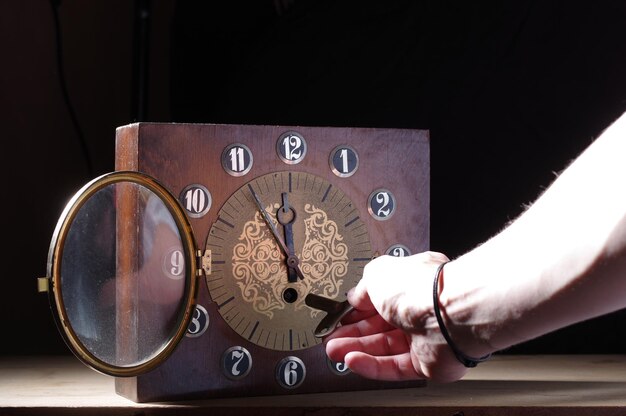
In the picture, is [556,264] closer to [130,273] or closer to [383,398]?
[383,398]

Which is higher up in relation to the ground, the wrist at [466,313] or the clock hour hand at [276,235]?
the clock hour hand at [276,235]

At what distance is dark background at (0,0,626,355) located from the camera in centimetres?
205

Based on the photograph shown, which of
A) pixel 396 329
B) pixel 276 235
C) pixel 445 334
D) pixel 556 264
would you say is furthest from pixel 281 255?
pixel 556 264

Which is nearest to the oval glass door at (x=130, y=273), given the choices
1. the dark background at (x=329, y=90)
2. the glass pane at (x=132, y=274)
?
the glass pane at (x=132, y=274)

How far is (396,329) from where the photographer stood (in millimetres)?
1506

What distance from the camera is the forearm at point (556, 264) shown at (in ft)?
3.34

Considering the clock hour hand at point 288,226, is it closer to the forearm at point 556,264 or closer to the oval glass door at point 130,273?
the oval glass door at point 130,273

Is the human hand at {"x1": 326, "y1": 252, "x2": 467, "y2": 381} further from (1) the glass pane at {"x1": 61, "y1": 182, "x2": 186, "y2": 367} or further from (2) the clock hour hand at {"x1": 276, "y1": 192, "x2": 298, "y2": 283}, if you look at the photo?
(1) the glass pane at {"x1": 61, "y1": 182, "x2": 186, "y2": 367}

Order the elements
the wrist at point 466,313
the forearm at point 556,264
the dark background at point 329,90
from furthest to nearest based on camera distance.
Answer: the dark background at point 329,90
the wrist at point 466,313
the forearm at point 556,264

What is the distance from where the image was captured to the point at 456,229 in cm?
209

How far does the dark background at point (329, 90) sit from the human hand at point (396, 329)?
62 centimetres

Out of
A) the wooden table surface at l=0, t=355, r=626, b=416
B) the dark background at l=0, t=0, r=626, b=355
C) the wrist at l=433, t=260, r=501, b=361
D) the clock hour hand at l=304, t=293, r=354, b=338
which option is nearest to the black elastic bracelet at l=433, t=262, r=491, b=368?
the wrist at l=433, t=260, r=501, b=361

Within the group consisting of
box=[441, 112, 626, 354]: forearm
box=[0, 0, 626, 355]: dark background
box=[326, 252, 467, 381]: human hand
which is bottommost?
box=[326, 252, 467, 381]: human hand

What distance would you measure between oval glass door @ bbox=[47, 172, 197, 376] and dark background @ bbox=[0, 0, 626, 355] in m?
0.68
